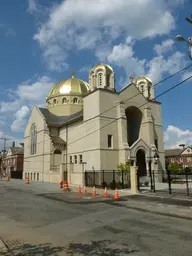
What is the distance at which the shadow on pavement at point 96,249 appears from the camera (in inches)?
213

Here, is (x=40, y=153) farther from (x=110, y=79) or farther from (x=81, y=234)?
(x=81, y=234)

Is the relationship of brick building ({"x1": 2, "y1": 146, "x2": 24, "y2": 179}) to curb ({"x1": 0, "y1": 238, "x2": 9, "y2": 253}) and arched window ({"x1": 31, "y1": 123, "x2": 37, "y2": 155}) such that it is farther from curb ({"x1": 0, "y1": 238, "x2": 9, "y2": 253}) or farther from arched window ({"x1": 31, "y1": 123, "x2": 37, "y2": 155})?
curb ({"x1": 0, "y1": 238, "x2": 9, "y2": 253})

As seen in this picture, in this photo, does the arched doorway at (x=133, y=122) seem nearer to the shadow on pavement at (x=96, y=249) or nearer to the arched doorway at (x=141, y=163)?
the arched doorway at (x=141, y=163)

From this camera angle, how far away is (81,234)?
23.4ft

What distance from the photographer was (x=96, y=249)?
5703 mm


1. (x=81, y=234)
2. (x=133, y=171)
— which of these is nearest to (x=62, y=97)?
(x=133, y=171)

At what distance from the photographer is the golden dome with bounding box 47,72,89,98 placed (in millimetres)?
51500

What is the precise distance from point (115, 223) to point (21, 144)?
84.3 metres

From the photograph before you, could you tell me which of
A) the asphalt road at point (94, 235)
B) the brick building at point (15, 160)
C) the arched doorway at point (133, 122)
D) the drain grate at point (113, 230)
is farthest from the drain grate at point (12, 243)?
the brick building at point (15, 160)

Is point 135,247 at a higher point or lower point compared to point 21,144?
lower

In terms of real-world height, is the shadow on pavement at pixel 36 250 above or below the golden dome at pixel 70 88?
below

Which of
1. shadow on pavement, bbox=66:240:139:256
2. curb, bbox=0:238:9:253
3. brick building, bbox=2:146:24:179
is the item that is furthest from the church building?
brick building, bbox=2:146:24:179

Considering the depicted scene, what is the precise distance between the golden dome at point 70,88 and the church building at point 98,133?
2.78 m

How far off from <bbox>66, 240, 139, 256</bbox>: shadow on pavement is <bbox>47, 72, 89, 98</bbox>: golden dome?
152 ft
